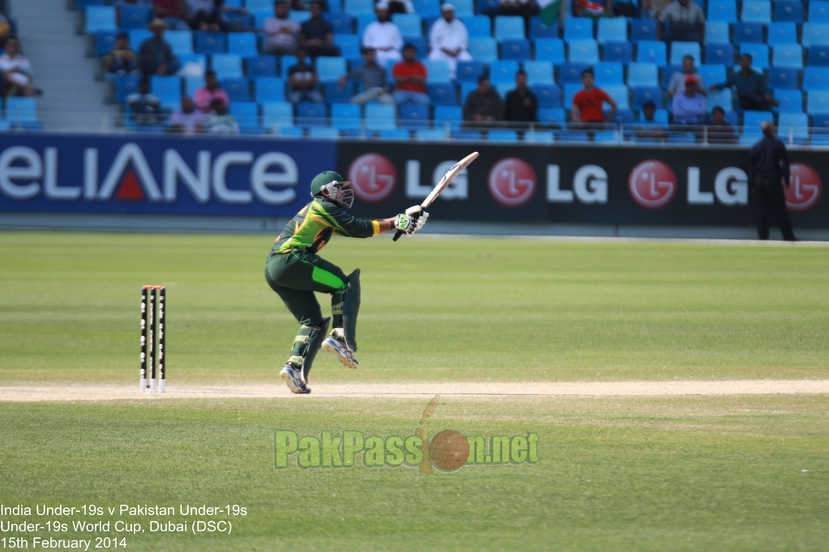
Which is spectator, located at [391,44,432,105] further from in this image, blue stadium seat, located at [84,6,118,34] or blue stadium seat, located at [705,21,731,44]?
blue stadium seat, located at [705,21,731,44]

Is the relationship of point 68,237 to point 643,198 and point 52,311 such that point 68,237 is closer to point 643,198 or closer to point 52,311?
point 52,311

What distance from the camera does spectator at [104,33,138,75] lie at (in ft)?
76.2

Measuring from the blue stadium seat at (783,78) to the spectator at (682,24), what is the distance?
1985 millimetres

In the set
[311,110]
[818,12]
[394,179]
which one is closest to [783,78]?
[818,12]

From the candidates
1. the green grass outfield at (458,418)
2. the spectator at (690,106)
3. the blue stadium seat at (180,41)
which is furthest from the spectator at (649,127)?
the blue stadium seat at (180,41)

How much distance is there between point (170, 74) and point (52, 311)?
12065mm

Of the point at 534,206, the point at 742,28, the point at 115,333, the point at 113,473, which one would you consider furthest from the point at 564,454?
the point at 742,28

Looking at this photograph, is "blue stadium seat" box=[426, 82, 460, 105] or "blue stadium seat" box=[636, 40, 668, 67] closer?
"blue stadium seat" box=[426, 82, 460, 105]

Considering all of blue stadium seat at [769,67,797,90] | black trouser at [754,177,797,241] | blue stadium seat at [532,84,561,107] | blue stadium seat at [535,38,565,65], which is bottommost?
black trouser at [754,177,797,241]

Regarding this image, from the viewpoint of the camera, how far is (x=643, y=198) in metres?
21.9

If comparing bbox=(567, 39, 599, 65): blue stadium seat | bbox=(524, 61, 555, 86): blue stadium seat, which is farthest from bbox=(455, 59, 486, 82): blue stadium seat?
bbox=(567, 39, 599, 65): blue stadium seat

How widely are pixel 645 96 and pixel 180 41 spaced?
11098 mm

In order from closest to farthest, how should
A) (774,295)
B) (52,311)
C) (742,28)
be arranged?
(52,311) < (774,295) < (742,28)

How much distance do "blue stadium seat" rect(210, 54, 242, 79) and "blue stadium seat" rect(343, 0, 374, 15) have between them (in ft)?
11.5
